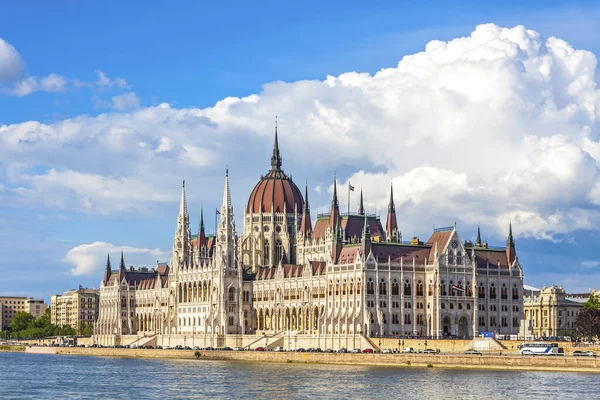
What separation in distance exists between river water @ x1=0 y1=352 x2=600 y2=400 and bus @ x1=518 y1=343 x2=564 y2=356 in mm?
7550

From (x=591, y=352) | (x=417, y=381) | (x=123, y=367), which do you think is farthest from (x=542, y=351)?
(x=123, y=367)

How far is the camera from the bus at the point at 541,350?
159 metres

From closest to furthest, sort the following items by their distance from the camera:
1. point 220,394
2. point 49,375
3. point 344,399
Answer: point 344,399 < point 220,394 < point 49,375

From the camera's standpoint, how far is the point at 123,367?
187 meters

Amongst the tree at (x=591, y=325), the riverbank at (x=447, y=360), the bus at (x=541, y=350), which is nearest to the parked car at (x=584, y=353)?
the bus at (x=541, y=350)

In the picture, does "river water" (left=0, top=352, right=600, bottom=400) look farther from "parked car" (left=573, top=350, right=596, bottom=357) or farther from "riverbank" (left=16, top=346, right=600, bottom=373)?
"parked car" (left=573, top=350, right=596, bottom=357)

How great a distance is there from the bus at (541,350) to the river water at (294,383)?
755 cm

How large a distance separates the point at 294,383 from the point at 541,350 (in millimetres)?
35716

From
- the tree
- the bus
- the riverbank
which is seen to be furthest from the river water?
the tree

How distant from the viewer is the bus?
521 ft

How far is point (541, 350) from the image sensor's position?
160 m

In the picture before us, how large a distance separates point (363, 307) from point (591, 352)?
4933 cm

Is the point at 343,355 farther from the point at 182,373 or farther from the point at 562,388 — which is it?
the point at 562,388

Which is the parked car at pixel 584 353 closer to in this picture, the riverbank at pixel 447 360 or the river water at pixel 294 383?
the riverbank at pixel 447 360
